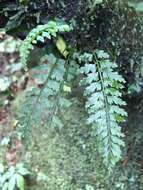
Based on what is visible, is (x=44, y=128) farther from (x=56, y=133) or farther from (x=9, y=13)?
(x=9, y=13)

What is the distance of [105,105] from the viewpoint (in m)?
Result: 2.09

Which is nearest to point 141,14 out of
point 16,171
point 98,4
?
point 98,4

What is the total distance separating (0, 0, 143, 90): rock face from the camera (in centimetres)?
226

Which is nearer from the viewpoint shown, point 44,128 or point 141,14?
point 141,14

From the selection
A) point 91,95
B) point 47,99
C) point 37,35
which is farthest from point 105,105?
point 37,35

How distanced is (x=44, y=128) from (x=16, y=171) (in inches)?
14.2

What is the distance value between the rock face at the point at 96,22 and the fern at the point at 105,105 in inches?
5.4

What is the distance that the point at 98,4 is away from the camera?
7.27 feet

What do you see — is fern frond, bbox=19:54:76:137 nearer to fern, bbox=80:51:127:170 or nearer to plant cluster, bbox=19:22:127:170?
plant cluster, bbox=19:22:127:170

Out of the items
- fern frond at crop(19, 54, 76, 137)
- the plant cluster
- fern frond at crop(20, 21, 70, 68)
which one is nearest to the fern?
the plant cluster

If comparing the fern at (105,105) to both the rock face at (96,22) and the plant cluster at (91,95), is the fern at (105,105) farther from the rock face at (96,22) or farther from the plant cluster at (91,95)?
the rock face at (96,22)

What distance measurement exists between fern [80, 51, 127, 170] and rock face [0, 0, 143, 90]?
14cm

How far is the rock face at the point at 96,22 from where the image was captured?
2258 mm

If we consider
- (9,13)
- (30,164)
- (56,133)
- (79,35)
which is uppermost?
(9,13)
